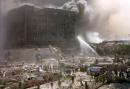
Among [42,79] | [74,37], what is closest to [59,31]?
[74,37]

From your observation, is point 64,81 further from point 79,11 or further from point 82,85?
point 79,11

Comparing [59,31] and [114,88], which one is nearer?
[114,88]

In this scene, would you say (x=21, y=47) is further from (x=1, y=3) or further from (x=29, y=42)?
(x=1, y=3)

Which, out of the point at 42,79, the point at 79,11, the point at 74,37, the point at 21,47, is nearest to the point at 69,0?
the point at 79,11

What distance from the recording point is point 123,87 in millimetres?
32875

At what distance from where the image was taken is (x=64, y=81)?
3312 cm

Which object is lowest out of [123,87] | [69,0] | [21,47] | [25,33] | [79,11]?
[123,87]

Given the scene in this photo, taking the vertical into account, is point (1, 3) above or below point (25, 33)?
above

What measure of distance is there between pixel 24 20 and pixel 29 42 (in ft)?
25.0

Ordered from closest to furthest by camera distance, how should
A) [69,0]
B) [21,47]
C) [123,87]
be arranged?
[123,87] → [21,47] → [69,0]

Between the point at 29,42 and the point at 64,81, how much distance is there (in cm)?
4289

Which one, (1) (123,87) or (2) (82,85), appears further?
(1) (123,87)

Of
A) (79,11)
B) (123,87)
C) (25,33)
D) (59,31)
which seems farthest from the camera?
(79,11)

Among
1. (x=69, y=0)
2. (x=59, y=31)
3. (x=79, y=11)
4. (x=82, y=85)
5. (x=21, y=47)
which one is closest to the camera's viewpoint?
(x=82, y=85)
